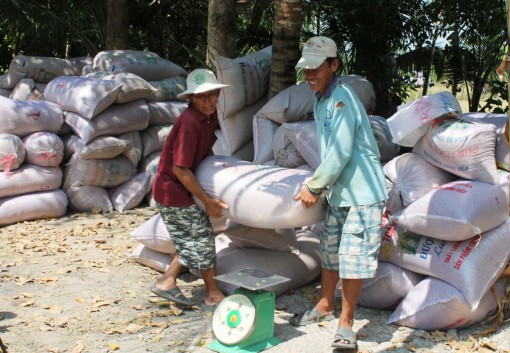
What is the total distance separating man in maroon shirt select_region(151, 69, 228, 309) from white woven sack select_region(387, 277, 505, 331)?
116cm

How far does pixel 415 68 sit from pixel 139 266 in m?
4.80

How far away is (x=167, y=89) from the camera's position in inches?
299

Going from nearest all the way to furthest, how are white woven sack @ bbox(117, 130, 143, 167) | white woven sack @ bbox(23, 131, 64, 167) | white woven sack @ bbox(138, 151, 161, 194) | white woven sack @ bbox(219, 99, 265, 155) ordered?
white woven sack @ bbox(219, 99, 265, 155) < white woven sack @ bbox(23, 131, 64, 167) < white woven sack @ bbox(117, 130, 143, 167) < white woven sack @ bbox(138, 151, 161, 194)

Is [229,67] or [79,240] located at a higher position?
[229,67]

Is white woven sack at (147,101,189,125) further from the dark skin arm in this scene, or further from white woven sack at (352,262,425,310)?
white woven sack at (352,262,425,310)

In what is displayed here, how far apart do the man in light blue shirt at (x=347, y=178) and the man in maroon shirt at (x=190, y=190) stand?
2.08 feet

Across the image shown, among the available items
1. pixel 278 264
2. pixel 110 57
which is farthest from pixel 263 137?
pixel 110 57

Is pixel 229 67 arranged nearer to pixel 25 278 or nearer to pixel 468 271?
pixel 25 278

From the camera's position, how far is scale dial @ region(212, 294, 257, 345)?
11.9 feet

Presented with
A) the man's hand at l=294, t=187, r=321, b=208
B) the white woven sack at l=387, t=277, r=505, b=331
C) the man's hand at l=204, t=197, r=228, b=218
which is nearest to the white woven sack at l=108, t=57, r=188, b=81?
the man's hand at l=204, t=197, r=228, b=218

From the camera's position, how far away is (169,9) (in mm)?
11836

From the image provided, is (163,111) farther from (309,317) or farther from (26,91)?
(309,317)

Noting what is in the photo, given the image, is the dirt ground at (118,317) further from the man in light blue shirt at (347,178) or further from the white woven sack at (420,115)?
the white woven sack at (420,115)

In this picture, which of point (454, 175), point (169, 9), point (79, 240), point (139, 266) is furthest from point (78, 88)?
point (169, 9)
